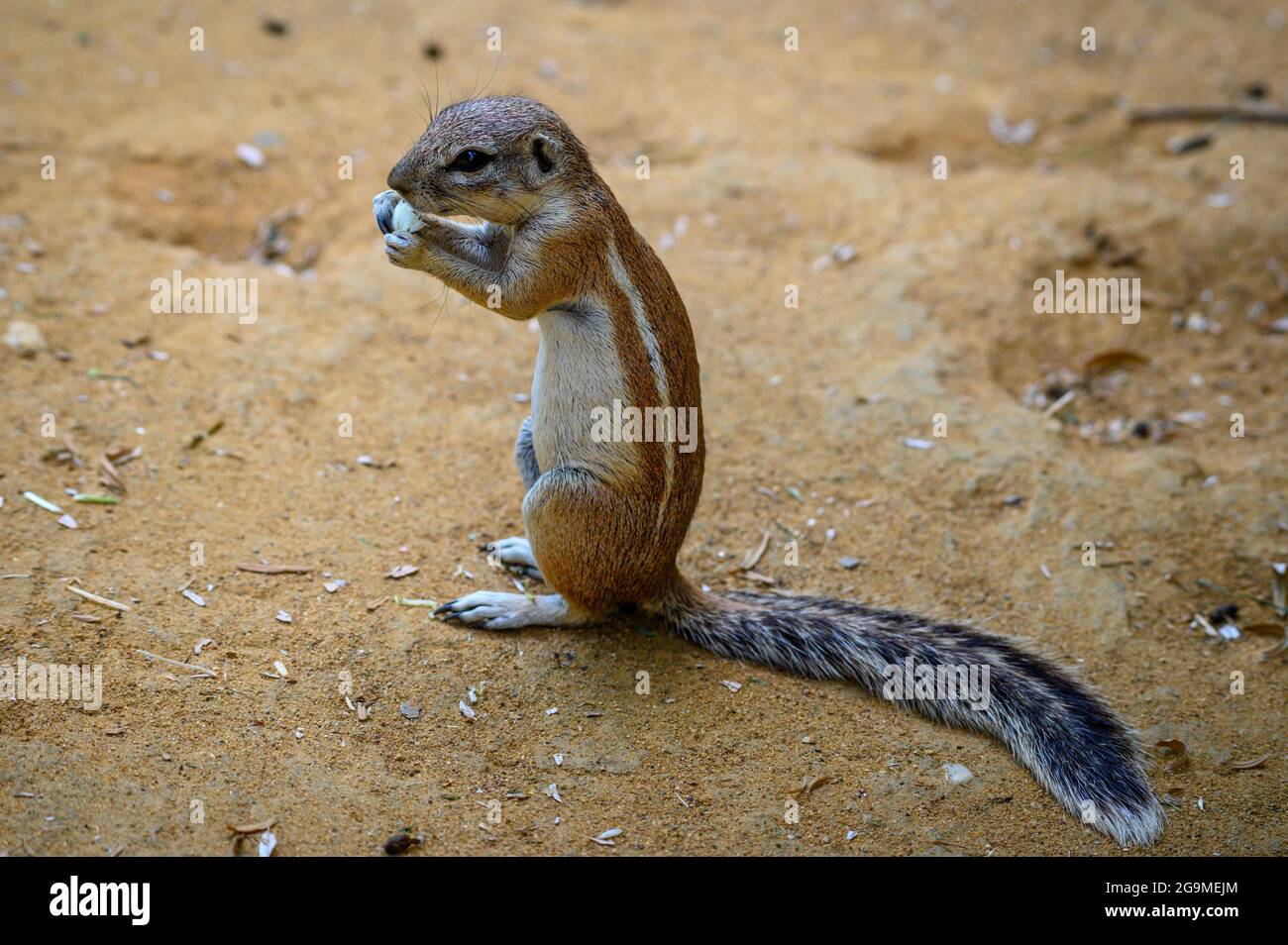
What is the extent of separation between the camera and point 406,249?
4.43 m

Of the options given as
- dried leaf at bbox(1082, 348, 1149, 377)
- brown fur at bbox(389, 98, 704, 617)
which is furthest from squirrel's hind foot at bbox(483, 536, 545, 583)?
dried leaf at bbox(1082, 348, 1149, 377)

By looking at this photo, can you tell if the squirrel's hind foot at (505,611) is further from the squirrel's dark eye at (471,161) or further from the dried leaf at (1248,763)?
the dried leaf at (1248,763)

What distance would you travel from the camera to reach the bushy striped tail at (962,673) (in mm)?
4277

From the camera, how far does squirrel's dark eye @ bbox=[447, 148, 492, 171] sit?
4406 mm

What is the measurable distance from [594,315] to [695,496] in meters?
0.92

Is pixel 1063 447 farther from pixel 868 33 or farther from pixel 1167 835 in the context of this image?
pixel 868 33

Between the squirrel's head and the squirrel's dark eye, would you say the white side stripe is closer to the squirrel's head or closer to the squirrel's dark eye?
the squirrel's head

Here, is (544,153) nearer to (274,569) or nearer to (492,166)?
(492,166)

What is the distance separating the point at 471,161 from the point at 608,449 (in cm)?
126

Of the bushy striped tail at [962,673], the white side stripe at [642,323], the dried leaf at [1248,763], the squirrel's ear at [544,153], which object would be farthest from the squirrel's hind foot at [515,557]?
the dried leaf at [1248,763]

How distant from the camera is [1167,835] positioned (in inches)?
166

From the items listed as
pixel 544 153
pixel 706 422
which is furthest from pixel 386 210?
pixel 706 422

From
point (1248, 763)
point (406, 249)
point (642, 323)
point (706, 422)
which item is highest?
point (406, 249)

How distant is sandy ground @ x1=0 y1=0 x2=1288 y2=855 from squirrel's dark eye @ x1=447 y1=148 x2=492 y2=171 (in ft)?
6.12
